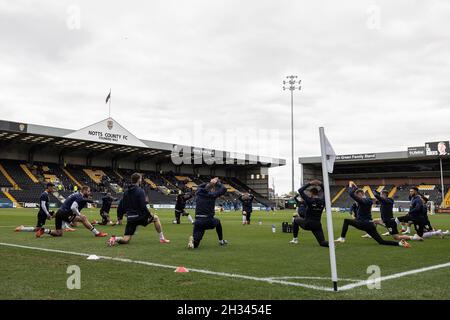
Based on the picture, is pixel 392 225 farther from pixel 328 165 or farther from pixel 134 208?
pixel 328 165

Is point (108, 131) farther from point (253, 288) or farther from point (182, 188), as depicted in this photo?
point (253, 288)

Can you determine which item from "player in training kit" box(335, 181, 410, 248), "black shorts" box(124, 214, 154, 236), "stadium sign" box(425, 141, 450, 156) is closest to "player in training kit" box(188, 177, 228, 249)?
"black shorts" box(124, 214, 154, 236)

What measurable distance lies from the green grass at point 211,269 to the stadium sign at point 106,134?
42217 mm

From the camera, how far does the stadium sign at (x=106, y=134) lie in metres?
54.2

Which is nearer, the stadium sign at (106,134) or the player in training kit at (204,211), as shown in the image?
the player in training kit at (204,211)

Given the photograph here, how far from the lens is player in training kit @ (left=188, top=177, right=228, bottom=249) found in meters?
12.2

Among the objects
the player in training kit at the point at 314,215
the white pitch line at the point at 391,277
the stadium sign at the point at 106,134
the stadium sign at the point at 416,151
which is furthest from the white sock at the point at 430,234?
the stadium sign at the point at 416,151

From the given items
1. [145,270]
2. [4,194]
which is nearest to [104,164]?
[4,194]

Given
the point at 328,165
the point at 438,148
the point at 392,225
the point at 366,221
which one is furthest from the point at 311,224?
the point at 438,148

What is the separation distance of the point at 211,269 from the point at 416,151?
69.7m

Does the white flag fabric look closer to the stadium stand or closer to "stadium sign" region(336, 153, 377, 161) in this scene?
the stadium stand

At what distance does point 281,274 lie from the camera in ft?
26.3

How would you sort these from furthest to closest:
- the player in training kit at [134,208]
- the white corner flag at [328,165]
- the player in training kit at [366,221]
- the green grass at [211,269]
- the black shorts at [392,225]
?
the black shorts at [392,225]
the player in training kit at [366,221]
the player in training kit at [134,208]
the white corner flag at [328,165]
the green grass at [211,269]

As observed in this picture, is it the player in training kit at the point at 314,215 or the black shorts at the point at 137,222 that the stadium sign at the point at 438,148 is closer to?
the player in training kit at the point at 314,215
